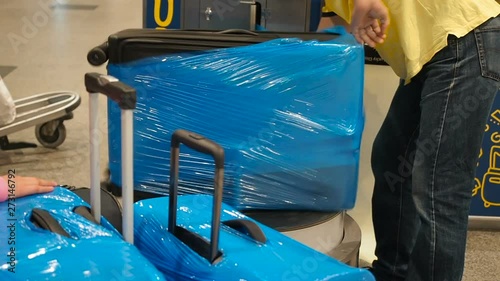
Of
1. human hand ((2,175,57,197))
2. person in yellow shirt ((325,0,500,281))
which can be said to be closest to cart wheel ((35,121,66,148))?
person in yellow shirt ((325,0,500,281))

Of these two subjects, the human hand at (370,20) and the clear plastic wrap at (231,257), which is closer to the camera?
the clear plastic wrap at (231,257)

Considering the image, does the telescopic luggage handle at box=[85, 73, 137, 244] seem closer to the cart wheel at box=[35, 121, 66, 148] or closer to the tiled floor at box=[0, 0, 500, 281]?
the tiled floor at box=[0, 0, 500, 281]

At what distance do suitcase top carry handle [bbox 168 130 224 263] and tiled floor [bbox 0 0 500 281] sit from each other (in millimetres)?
986

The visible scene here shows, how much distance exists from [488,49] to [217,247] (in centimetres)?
68

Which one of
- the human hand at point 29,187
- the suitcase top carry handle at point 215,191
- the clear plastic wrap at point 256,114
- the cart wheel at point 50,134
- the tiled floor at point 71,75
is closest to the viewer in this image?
the suitcase top carry handle at point 215,191

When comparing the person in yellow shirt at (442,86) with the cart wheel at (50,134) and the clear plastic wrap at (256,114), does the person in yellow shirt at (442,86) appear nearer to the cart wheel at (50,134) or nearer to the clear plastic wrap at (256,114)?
the clear plastic wrap at (256,114)

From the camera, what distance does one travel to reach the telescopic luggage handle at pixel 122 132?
2.49 feet

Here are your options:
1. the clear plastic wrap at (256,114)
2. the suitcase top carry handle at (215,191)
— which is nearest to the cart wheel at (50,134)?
the clear plastic wrap at (256,114)

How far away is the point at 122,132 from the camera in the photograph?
2.53 ft

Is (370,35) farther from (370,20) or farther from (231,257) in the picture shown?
(231,257)

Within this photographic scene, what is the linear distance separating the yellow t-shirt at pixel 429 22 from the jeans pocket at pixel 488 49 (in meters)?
0.02

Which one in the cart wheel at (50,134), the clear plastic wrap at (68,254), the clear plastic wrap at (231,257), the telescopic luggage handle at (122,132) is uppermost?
the telescopic luggage handle at (122,132)

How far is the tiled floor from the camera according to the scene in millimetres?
1951

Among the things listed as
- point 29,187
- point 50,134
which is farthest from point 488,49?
point 50,134
